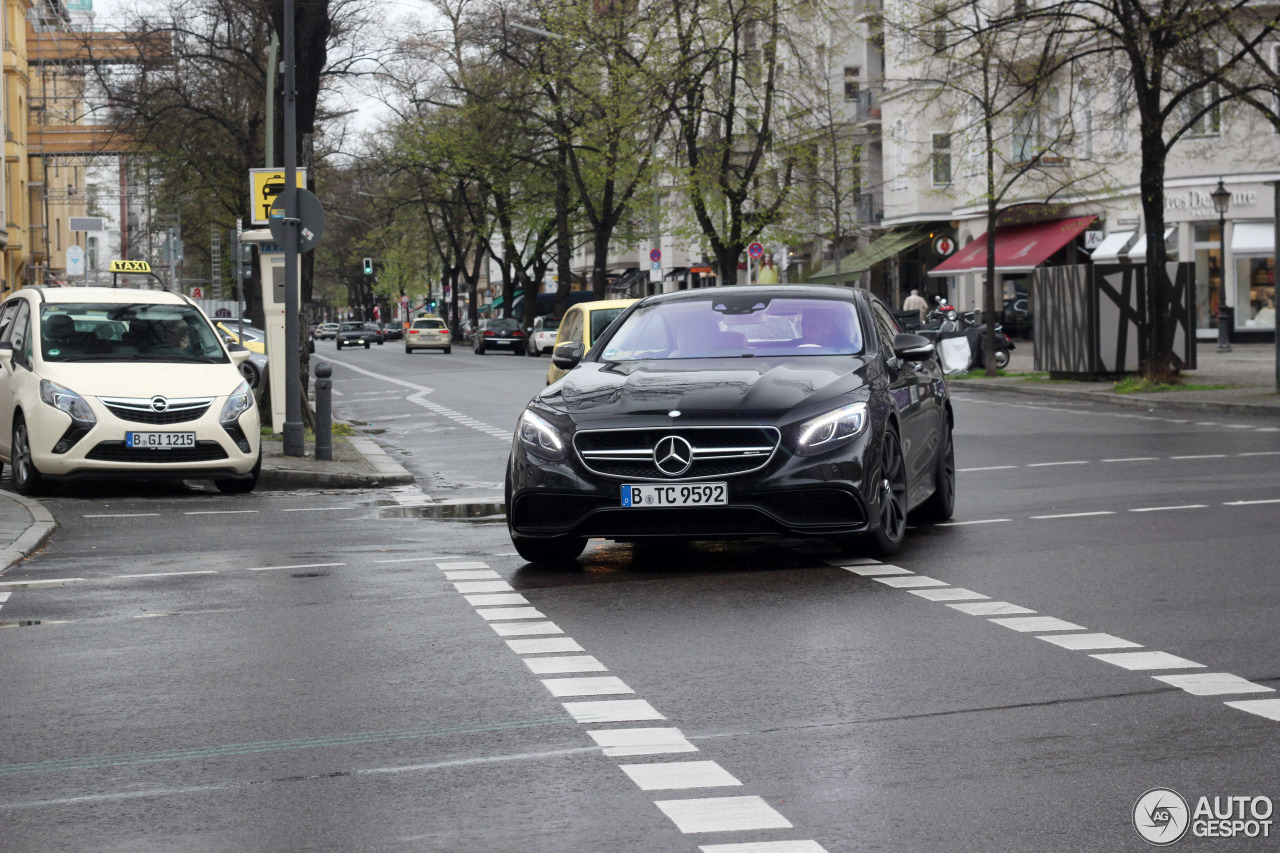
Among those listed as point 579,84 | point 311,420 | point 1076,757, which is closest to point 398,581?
point 1076,757

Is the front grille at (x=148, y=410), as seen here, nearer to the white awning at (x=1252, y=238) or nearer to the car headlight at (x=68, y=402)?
the car headlight at (x=68, y=402)

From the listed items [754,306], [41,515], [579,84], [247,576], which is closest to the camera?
[247,576]

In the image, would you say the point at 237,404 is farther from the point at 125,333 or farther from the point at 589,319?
the point at 589,319

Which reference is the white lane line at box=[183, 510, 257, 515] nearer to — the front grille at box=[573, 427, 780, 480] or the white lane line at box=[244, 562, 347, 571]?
the white lane line at box=[244, 562, 347, 571]

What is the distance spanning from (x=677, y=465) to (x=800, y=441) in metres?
0.64

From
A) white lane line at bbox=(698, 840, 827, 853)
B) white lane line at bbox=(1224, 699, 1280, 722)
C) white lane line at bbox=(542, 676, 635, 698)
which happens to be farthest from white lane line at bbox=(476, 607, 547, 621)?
white lane line at bbox=(698, 840, 827, 853)

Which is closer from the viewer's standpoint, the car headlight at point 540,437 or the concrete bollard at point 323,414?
the car headlight at point 540,437

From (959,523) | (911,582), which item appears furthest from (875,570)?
(959,523)

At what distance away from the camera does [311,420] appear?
22719 millimetres

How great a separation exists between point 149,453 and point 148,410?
343 mm

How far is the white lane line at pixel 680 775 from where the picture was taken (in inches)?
210

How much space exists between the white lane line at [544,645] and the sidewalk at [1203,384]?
18.2 meters

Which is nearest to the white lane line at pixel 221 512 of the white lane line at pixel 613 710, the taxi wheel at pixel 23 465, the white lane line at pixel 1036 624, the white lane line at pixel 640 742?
the taxi wheel at pixel 23 465

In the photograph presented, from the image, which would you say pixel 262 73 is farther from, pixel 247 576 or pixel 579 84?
pixel 247 576
